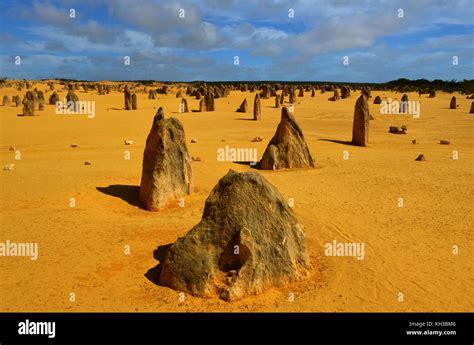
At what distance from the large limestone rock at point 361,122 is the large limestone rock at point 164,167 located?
35.4ft

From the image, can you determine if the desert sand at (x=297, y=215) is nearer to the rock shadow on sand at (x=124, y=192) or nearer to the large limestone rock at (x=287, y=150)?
the rock shadow on sand at (x=124, y=192)

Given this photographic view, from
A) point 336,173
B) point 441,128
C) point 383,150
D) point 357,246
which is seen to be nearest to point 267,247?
point 357,246

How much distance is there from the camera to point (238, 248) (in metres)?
6.27

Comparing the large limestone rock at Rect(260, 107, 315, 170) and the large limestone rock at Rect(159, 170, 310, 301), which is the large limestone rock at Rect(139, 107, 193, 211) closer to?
the large limestone rock at Rect(159, 170, 310, 301)

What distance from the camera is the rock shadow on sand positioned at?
10712mm

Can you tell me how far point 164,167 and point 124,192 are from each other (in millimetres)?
1654

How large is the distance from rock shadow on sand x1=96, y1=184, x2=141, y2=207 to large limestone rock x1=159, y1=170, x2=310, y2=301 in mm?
4305

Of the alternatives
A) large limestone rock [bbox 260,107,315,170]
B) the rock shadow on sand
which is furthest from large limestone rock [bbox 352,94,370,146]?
the rock shadow on sand

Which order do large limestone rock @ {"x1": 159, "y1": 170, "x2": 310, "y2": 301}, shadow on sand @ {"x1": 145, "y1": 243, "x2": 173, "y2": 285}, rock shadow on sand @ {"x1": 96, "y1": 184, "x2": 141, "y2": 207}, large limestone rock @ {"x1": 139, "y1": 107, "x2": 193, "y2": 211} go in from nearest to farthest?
1. large limestone rock @ {"x1": 159, "y1": 170, "x2": 310, "y2": 301}
2. shadow on sand @ {"x1": 145, "y1": 243, "x2": 173, "y2": 285}
3. large limestone rock @ {"x1": 139, "y1": 107, "x2": 193, "y2": 211}
4. rock shadow on sand @ {"x1": 96, "y1": 184, "x2": 141, "y2": 207}

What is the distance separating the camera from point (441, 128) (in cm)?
2602

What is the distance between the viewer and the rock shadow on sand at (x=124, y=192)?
35.1ft

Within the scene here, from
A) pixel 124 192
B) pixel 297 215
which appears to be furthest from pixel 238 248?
pixel 124 192

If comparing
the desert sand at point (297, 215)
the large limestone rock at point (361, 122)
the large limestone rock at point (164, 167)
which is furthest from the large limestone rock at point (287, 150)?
the large limestone rock at point (361, 122)

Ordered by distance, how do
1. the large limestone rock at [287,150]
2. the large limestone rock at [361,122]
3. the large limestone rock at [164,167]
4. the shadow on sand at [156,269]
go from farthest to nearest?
the large limestone rock at [361,122] < the large limestone rock at [287,150] < the large limestone rock at [164,167] < the shadow on sand at [156,269]
